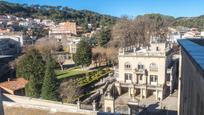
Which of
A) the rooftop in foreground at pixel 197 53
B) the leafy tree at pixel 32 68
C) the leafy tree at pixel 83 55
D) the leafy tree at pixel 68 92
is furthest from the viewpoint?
the leafy tree at pixel 83 55

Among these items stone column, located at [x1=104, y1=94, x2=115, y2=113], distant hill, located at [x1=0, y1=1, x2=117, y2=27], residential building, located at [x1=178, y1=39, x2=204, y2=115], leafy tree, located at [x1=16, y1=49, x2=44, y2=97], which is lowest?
stone column, located at [x1=104, y1=94, x2=115, y2=113]

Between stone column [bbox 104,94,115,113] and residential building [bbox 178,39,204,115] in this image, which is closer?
residential building [bbox 178,39,204,115]

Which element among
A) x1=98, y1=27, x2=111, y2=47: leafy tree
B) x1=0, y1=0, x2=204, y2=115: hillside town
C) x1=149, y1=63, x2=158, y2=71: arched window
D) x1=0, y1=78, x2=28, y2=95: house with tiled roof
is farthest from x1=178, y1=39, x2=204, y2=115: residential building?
x1=98, y1=27, x2=111, y2=47: leafy tree

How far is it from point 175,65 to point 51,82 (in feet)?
44.6

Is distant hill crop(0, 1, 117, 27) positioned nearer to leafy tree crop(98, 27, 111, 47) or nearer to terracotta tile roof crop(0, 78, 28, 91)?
leafy tree crop(98, 27, 111, 47)

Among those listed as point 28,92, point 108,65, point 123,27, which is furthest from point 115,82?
point 123,27

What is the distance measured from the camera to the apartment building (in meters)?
27.2

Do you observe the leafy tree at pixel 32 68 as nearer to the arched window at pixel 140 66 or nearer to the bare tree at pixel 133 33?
the arched window at pixel 140 66

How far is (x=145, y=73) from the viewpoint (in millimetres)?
27766

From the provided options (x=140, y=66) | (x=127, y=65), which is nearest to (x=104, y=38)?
(x=127, y=65)

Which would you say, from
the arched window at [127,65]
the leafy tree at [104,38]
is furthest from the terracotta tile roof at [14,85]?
the leafy tree at [104,38]

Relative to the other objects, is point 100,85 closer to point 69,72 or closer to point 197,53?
point 69,72

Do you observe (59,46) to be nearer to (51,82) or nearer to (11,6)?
(51,82)

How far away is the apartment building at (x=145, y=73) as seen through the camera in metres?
27.2
